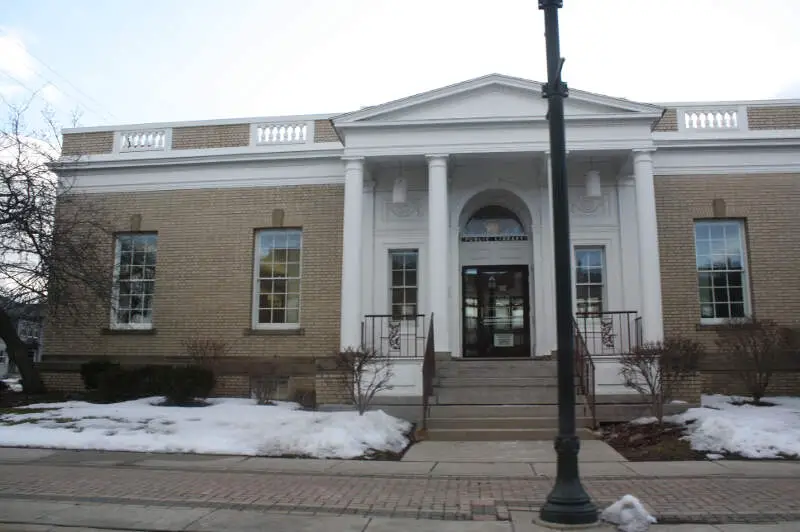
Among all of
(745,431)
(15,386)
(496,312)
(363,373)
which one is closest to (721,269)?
(496,312)

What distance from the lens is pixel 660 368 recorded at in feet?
37.9

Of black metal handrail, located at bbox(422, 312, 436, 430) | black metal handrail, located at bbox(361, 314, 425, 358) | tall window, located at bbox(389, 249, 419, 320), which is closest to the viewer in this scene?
black metal handrail, located at bbox(422, 312, 436, 430)

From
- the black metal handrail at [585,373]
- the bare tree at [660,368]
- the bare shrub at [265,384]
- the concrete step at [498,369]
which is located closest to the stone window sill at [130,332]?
the bare shrub at [265,384]

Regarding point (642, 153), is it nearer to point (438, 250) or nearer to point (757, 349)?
point (757, 349)

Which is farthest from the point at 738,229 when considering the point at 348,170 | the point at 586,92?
the point at 348,170

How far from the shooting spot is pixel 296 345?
16.0 metres

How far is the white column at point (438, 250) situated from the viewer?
1379cm

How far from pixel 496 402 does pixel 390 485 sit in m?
4.90

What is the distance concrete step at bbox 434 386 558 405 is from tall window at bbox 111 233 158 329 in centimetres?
874

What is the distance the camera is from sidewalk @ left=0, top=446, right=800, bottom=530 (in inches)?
256

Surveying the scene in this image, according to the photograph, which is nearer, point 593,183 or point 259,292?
point 593,183

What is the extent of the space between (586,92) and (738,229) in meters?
5.14

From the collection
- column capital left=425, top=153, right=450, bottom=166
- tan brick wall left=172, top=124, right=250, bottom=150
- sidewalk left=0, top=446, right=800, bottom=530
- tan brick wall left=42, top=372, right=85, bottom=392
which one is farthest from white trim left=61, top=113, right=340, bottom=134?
sidewalk left=0, top=446, right=800, bottom=530

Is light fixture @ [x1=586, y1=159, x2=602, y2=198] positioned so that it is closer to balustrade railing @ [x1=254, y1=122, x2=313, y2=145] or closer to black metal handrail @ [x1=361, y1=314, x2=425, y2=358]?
black metal handrail @ [x1=361, y1=314, x2=425, y2=358]
